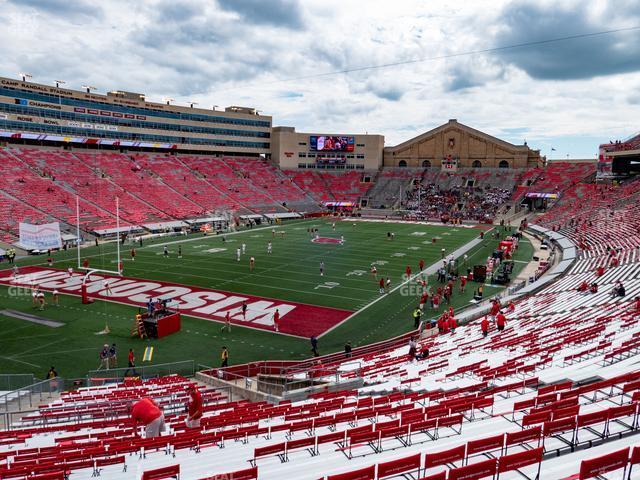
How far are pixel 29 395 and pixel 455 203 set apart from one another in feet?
233

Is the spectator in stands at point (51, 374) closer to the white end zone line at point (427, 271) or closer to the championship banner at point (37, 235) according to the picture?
the championship banner at point (37, 235)

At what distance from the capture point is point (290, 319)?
77.7 feet

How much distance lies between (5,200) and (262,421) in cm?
4734

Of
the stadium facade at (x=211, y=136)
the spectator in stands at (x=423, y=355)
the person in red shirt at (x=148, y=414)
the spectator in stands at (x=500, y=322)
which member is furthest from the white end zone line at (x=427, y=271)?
the stadium facade at (x=211, y=136)

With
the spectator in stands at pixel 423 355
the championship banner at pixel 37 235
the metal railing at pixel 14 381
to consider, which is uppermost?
the championship banner at pixel 37 235

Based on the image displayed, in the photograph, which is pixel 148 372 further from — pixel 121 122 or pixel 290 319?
pixel 121 122

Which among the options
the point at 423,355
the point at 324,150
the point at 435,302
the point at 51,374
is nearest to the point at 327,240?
the point at 435,302

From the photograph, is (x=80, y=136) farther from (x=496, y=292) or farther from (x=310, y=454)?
(x=310, y=454)

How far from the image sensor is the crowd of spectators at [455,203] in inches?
2820

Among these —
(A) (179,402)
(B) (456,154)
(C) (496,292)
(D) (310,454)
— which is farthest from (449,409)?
(B) (456,154)

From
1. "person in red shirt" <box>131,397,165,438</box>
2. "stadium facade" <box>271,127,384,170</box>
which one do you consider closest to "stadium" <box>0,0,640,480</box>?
"person in red shirt" <box>131,397,165,438</box>

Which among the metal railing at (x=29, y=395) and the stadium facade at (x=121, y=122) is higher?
the stadium facade at (x=121, y=122)

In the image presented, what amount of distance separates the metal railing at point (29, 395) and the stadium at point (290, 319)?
0.19 feet

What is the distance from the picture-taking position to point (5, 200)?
46250 millimetres
